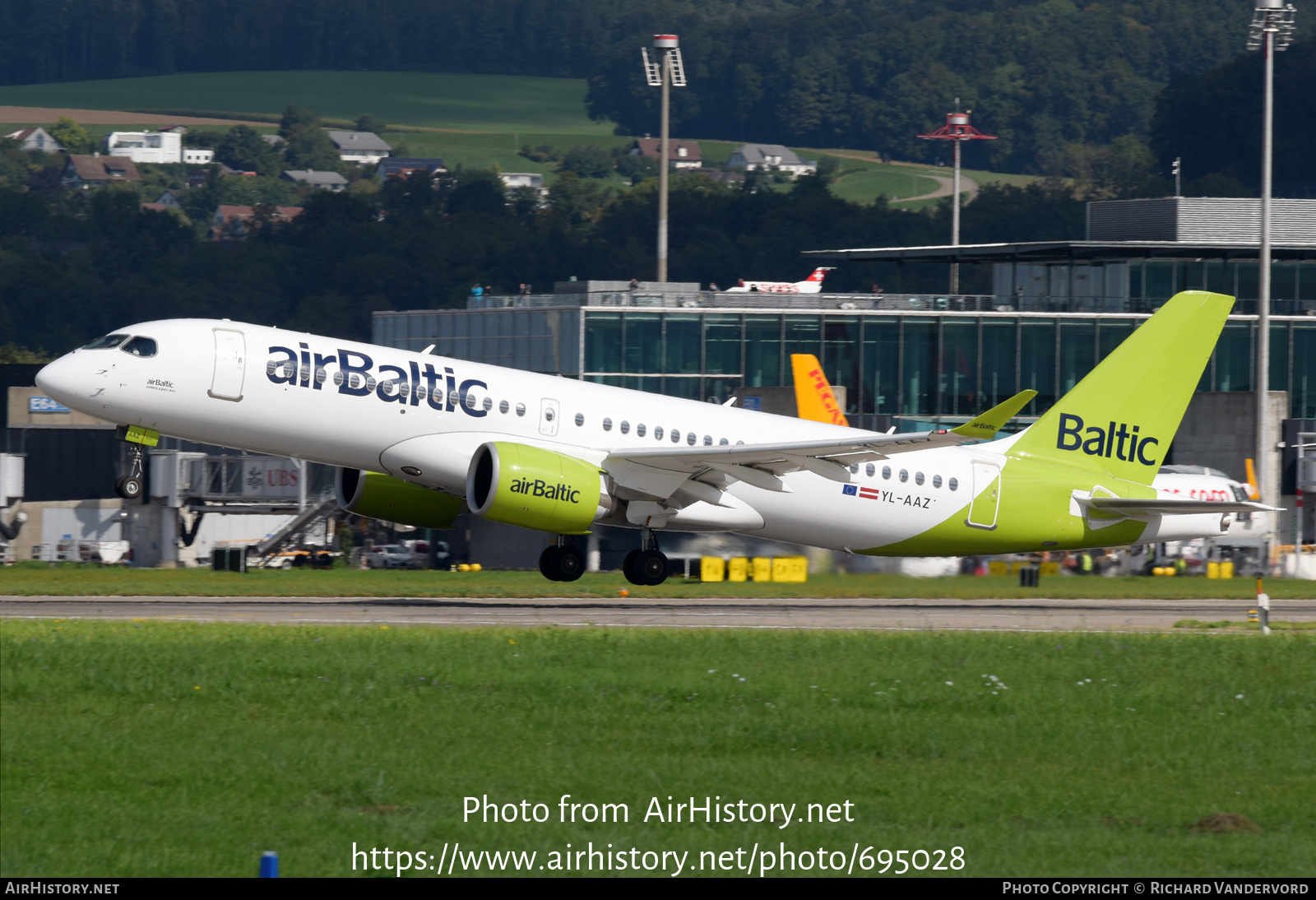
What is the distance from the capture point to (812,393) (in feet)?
157

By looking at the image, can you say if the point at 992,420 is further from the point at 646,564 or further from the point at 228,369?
the point at 228,369

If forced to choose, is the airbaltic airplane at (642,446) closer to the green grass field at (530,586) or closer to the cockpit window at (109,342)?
the cockpit window at (109,342)

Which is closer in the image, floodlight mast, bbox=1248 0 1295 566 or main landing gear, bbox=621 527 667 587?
main landing gear, bbox=621 527 667 587

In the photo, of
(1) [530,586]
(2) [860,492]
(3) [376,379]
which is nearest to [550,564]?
(1) [530,586]

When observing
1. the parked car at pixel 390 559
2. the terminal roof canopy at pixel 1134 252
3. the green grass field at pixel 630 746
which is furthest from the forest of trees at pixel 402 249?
the green grass field at pixel 630 746

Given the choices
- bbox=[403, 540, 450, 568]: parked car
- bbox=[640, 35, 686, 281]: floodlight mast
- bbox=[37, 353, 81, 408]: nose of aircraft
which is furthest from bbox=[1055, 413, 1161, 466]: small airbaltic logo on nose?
bbox=[640, 35, 686, 281]: floodlight mast

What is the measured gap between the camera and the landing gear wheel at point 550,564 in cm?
3691

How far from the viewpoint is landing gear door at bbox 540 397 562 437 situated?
1395 inches

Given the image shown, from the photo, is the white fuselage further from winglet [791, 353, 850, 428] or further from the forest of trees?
the forest of trees

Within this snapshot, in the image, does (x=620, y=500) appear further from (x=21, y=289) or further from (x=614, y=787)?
(x=21, y=289)

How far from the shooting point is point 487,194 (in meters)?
180

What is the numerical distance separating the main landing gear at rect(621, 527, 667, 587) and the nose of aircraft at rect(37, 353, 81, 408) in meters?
12.1

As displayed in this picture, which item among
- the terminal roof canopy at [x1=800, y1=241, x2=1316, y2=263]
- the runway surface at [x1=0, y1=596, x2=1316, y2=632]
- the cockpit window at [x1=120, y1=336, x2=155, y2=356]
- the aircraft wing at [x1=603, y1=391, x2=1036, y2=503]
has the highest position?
the terminal roof canopy at [x1=800, y1=241, x2=1316, y2=263]

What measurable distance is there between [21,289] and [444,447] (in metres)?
136
